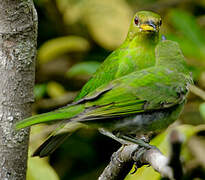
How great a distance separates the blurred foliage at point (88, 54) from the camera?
4.52 metres

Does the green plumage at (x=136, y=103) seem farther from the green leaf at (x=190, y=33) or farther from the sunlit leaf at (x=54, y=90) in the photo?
the sunlit leaf at (x=54, y=90)

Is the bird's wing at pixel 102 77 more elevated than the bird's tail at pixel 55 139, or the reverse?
the bird's wing at pixel 102 77

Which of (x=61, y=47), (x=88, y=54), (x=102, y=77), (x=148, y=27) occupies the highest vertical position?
(x=148, y=27)

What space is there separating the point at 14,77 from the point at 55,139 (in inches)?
24.6

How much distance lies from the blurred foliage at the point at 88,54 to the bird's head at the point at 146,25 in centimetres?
74

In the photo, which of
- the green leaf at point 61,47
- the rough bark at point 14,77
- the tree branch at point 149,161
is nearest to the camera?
the tree branch at point 149,161

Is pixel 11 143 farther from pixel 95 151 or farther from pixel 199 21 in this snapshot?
pixel 199 21

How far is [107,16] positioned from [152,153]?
3.30 m

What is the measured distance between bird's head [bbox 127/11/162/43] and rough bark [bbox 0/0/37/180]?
129 centimetres

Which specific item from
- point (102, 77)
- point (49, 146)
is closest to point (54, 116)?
point (49, 146)

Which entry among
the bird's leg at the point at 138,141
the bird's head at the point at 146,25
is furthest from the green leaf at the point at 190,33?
the bird's leg at the point at 138,141

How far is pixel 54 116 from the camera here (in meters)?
2.28

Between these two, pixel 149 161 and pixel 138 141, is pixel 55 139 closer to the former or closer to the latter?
pixel 138 141

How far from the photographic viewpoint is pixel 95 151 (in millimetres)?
5168
